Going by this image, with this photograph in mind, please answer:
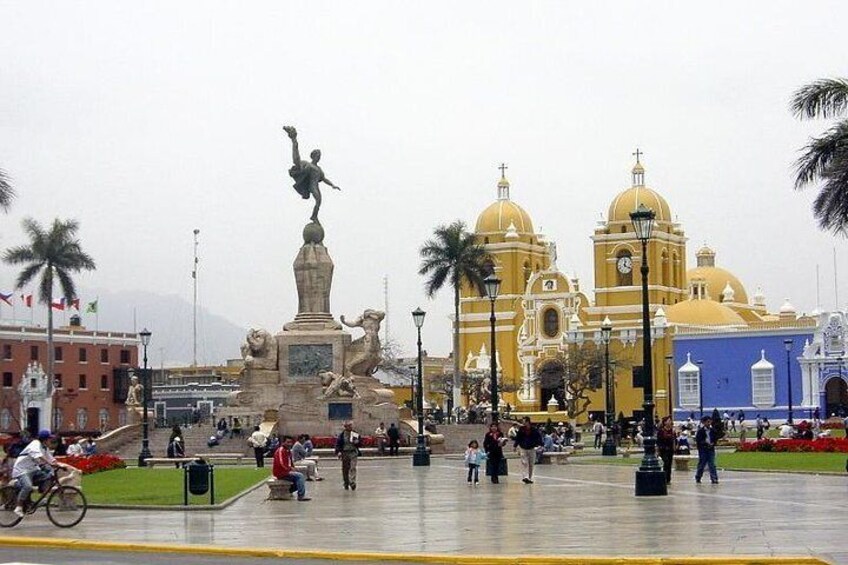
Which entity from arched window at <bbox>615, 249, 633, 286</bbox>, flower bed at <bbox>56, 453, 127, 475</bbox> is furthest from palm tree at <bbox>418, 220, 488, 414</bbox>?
flower bed at <bbox>56, 453, 127, 475</bbox>

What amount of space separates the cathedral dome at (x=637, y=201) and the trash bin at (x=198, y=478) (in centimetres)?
9290

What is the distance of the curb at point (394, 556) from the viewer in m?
17.4

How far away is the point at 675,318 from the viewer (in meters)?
113

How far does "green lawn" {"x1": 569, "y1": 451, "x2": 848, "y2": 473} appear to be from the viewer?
1602 inches

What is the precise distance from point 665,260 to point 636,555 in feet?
345

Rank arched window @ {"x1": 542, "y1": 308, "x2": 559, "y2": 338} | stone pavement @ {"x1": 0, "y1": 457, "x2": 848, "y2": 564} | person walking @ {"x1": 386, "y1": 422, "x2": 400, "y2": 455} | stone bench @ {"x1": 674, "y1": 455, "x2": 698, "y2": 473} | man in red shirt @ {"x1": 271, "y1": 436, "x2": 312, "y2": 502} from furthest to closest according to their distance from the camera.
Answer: arched window @ {"x1": 542, "y1": 308, "x2": 559, "y2": 338}
person walking @ {"x1": 386, "y1": 422, "x2": 400, "y2": 455}
stone bench @ {"x1": 674, "y1": 455, "x2": 698, "y2": 473}
man in red shirt @ {"x1": 271, "y1": 436, "x2": 312, "y2": 502}
stone pavement @ {"x1": 0, "y1": 457, "x2": 848, "y2": 564}

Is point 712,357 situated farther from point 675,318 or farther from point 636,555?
point 636,555

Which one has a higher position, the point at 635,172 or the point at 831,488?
the point at 635,172

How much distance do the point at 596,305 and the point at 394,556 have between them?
104 m

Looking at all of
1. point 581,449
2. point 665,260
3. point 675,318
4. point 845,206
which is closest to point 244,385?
point 581,449

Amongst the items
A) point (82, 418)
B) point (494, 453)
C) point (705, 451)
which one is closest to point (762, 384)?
point (82, 418)

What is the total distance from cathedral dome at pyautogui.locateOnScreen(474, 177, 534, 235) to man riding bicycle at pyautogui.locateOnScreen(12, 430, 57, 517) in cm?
10628

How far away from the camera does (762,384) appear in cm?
10112

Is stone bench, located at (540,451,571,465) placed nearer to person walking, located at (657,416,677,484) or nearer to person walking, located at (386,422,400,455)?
person walking, located at (386,422,400,455)
